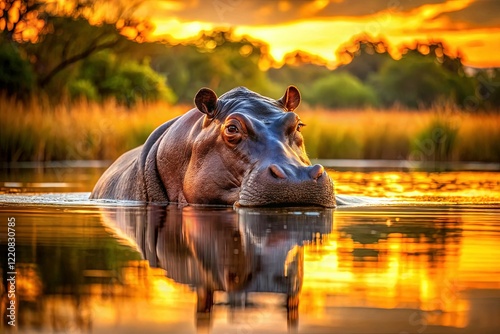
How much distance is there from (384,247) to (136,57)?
38388 mm

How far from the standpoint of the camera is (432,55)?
224 feet

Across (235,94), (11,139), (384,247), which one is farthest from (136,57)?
(384,247)

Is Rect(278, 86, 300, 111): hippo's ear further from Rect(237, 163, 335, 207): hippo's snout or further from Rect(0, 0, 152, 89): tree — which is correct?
Rect(0, 0, 152, 89): tree

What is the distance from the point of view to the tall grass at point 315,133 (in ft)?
60.6

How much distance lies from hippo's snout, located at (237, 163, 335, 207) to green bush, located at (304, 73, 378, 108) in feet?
190

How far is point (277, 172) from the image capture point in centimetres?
623

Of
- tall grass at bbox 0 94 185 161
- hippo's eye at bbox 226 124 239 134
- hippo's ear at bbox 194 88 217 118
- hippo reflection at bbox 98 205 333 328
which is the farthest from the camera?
tall grass at bbox 0 94 185 161

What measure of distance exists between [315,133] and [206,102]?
1477cm

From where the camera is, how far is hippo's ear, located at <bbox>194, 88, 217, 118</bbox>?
7297 mm

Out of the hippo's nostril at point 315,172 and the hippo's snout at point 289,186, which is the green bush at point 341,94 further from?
the hippo's nostril at point 315,172

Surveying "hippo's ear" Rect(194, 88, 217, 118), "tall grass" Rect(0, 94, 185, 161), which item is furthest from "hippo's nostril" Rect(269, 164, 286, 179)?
"tall grass" Rect(0, 94, 185, 161)

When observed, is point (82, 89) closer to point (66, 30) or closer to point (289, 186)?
point (66, 30)

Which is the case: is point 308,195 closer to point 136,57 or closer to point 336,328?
point 336,328

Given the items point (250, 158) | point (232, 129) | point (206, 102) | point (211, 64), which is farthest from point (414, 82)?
point (250, 158)
